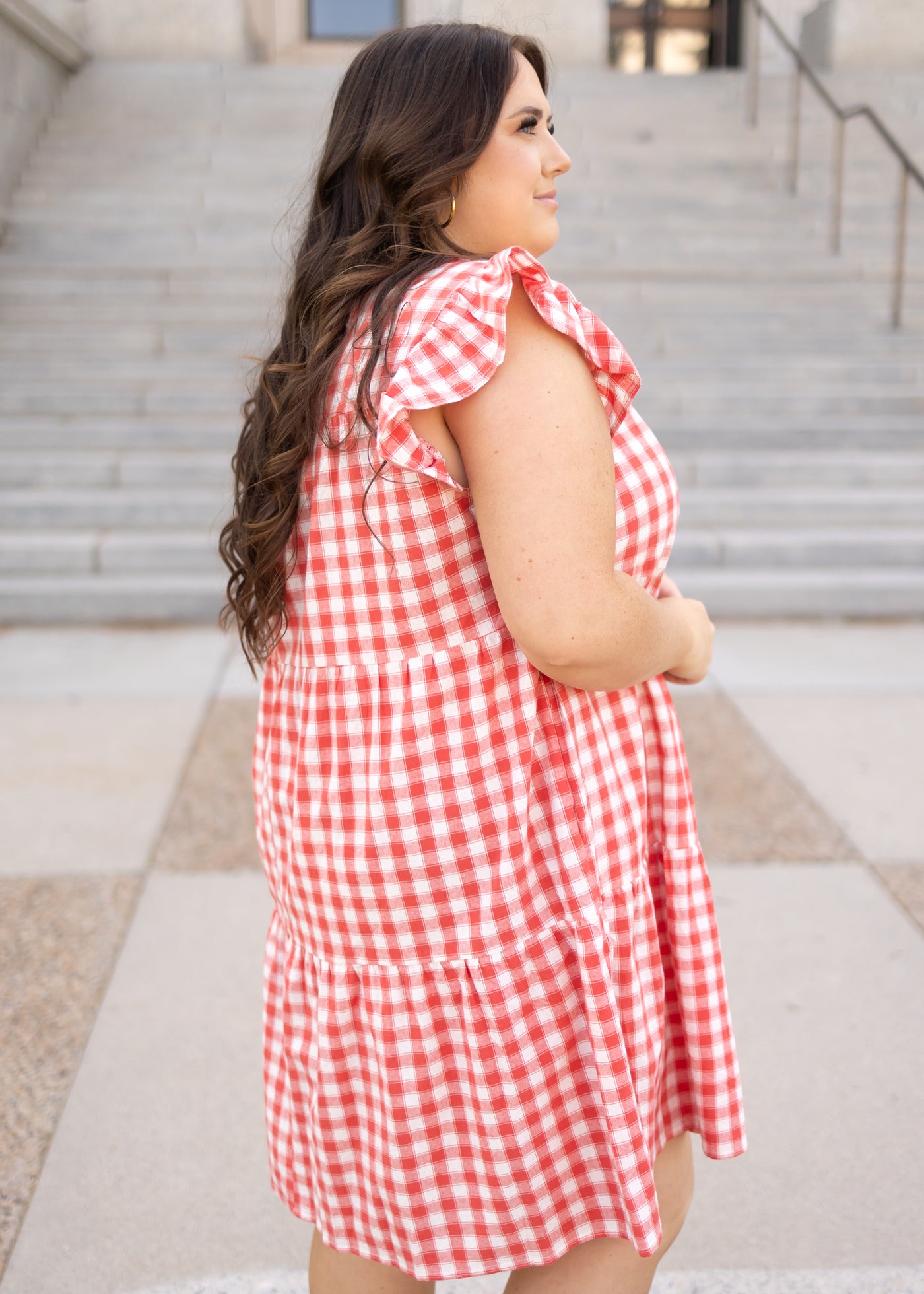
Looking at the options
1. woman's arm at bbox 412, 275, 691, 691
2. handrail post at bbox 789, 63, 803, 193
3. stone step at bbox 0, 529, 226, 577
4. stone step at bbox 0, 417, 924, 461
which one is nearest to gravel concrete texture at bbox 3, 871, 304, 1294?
woman's arm at bbox 412, 275, 691, 691

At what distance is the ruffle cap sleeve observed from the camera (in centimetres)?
103

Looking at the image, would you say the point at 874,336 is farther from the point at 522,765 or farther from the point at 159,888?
the point at 522,765

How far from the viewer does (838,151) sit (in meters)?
8.88

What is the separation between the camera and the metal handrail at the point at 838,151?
775cm

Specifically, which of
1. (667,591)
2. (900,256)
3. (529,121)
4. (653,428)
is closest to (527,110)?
(529,121)

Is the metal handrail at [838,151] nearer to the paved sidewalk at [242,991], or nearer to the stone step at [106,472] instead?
the paved sidewalk at [242,991]

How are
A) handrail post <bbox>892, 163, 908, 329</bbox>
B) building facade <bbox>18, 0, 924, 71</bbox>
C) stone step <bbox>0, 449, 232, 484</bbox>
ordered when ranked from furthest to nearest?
building facade <bbox>18, 0, 924, 71</bbox> → handrail post <bbox>892, 163, 908, 329</bbox> → stone step <bbox>0, 449, 232, 484</bbox>

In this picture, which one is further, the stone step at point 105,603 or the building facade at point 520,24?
the building facade at point 520,24

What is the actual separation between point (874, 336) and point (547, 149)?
7.23 metres

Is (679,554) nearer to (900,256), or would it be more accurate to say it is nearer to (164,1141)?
(900,256)

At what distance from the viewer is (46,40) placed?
1029 centimetres

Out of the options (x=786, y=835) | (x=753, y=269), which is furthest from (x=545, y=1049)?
(x=753, y=269)

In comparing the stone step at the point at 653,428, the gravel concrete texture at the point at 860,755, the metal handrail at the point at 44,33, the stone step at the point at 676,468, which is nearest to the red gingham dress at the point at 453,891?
the gravel concrete texture at the point at 860,755

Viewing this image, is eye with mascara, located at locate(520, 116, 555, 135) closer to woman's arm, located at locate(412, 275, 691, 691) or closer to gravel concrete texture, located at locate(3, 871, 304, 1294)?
woman's arm, located at locate(412, 275, 691, 691)
